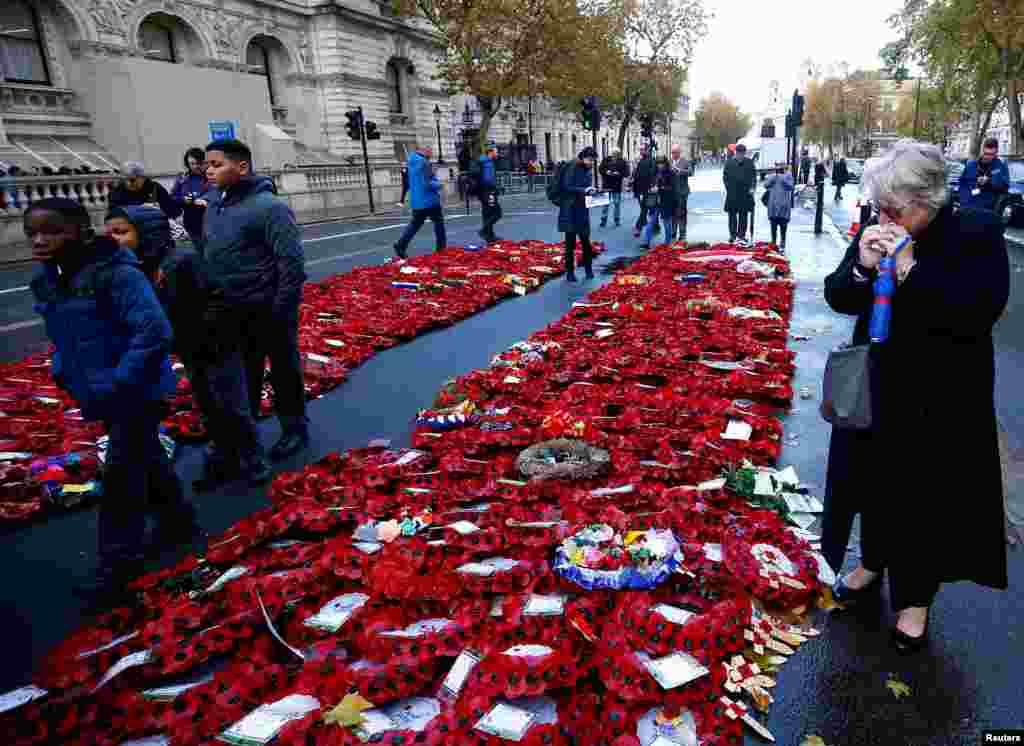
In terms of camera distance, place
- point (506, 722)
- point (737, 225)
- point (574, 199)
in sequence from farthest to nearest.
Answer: point (737, 225) < point (574, 199) < point (506, 722)

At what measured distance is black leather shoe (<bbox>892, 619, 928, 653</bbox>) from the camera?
9.29 feet

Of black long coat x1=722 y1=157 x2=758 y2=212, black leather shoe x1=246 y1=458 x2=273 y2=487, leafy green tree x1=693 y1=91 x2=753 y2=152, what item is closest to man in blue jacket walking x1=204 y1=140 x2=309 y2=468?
black leather shoe x1=246 y1=458 x2=273 y2=487

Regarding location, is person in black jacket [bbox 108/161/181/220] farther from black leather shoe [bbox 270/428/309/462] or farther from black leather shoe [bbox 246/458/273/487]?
black leather shoe [bbox 246/458/273/487]

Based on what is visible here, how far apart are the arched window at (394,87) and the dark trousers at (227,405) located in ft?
136

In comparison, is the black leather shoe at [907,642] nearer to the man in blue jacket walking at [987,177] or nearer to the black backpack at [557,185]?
the black backpack at [557,185]

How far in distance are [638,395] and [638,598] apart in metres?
2.85

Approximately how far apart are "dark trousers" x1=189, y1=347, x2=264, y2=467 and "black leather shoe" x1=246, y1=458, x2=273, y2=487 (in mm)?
Result: 29

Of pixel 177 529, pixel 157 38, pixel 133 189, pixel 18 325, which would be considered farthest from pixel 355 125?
pixel 177 529

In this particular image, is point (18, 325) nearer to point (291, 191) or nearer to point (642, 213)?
point (642, 213)

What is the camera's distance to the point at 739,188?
14.0 meters

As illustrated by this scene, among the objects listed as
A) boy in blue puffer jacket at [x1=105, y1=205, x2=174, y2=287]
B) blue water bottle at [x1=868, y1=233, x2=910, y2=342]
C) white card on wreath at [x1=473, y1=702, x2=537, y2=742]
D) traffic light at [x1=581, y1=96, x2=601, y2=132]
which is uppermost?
traffic light at [x1=581, y1=96, x2=601, y2=132]

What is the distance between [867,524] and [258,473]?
3.64 m

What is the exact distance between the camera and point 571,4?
110 feet

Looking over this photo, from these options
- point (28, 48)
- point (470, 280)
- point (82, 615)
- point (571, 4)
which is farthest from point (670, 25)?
point (82, 615)
